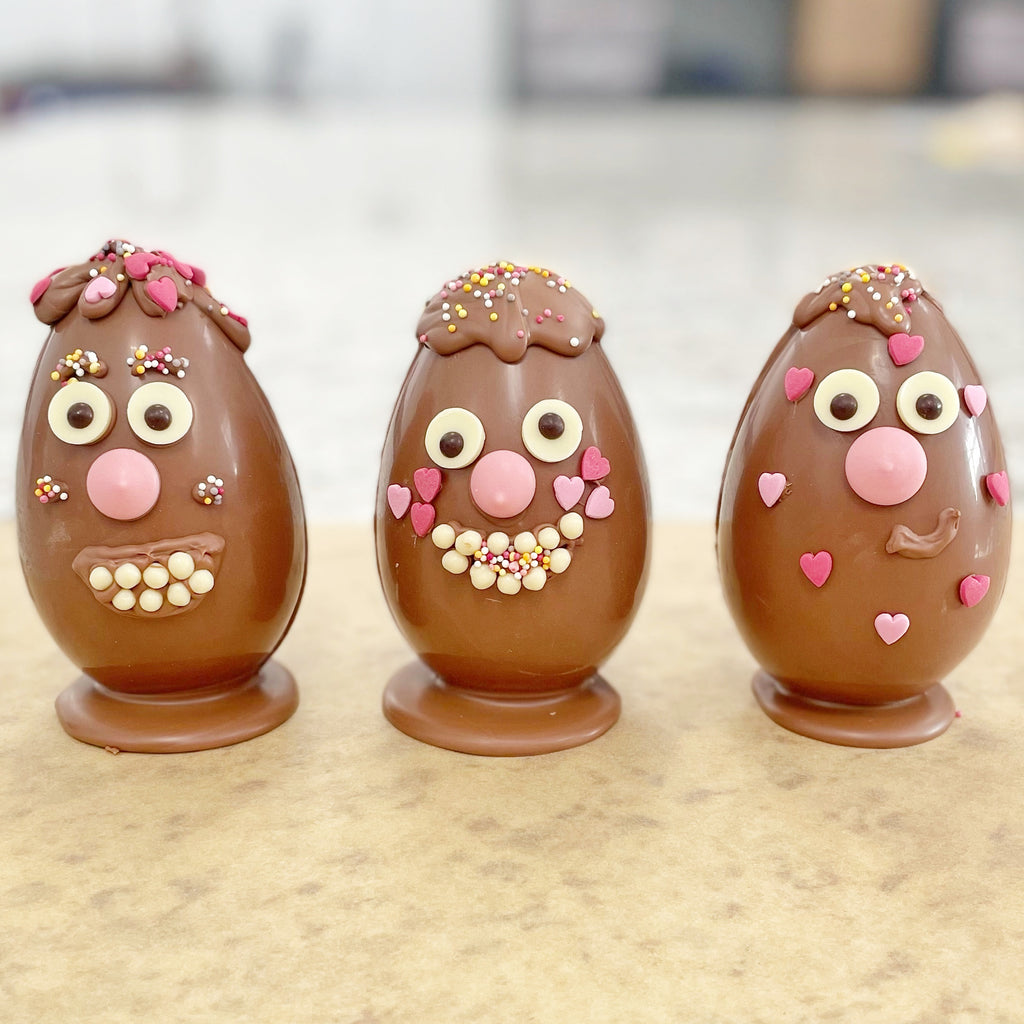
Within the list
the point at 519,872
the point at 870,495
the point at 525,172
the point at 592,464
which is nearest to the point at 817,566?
the point at 870,495

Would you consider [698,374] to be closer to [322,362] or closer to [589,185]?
[322,362]

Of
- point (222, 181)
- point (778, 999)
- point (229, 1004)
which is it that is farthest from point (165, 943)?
point (222, 181)

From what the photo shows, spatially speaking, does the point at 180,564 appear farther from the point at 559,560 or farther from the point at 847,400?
the point at 847,400

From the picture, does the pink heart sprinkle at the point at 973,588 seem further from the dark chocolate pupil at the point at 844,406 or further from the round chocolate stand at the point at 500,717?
the round chocolate stand at the point at 500,717

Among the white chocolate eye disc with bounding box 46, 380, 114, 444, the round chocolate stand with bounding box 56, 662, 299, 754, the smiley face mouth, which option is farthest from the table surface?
the white chocolate eye disc with bounding box 46, 380, 114, 444

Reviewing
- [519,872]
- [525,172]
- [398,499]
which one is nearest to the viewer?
[519,872]
